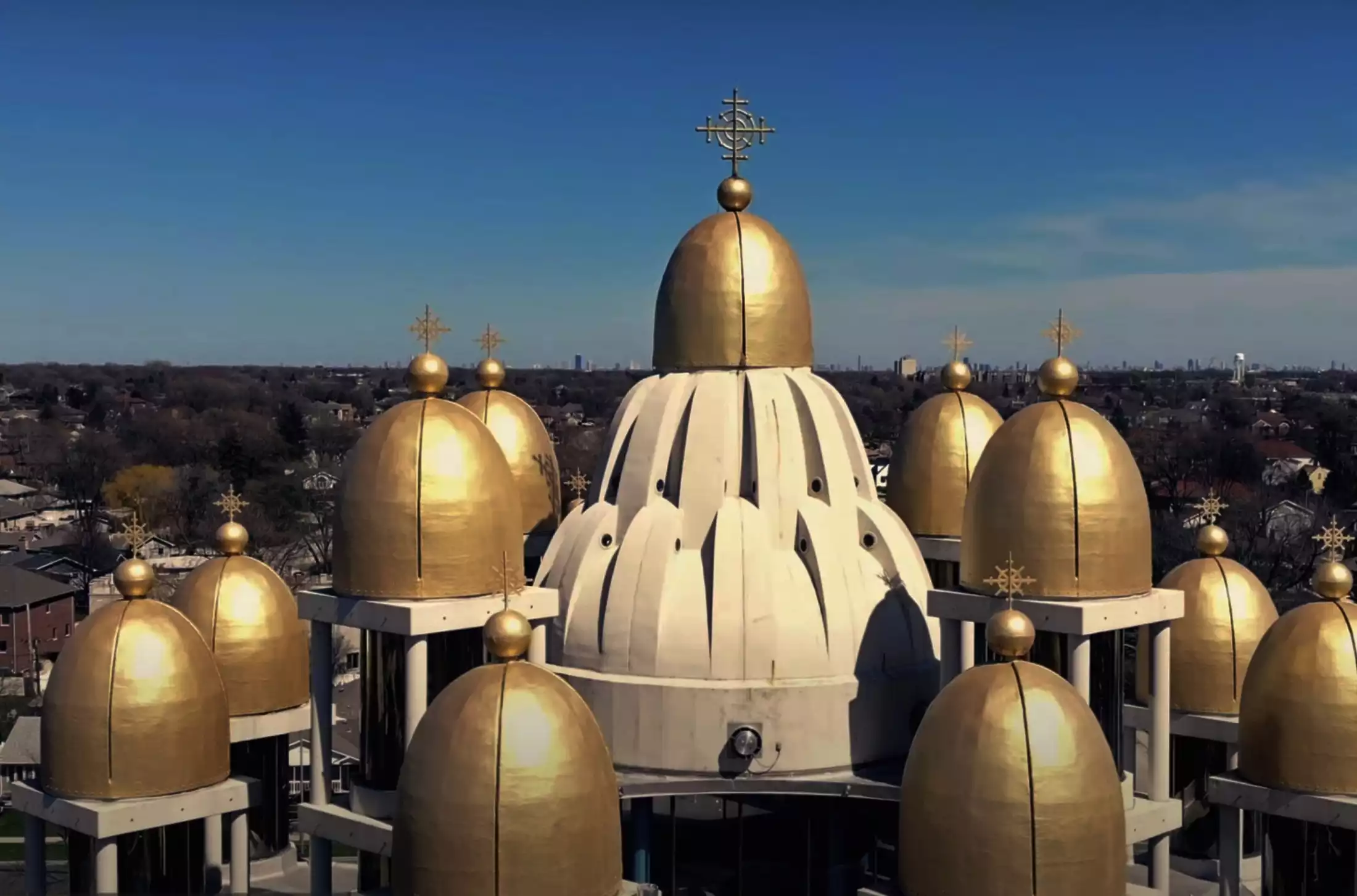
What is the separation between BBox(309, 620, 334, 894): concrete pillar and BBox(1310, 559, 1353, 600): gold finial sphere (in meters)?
15.0

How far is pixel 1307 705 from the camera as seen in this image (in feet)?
67.3

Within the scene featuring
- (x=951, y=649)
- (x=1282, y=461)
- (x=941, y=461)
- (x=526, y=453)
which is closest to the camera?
(x=951, y=649)

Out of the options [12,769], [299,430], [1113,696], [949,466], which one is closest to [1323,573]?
[1113,696]

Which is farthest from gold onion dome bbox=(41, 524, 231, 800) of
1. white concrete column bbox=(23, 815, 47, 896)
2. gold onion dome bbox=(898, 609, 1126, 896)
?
gold onion dome bbox=(898, 609, 1126, 896)

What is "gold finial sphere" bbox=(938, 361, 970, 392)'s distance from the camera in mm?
29656

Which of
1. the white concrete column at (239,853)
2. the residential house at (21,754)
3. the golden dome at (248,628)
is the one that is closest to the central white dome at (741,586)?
the golden dome at (248,628)

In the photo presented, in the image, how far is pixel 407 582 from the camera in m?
21.7

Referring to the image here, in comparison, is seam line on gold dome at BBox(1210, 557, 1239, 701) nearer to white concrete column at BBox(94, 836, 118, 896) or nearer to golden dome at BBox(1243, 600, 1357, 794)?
golden dome at BBox(1243, 600, 1357, 794)

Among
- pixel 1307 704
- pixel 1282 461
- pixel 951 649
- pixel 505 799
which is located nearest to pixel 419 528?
pixel 505 799

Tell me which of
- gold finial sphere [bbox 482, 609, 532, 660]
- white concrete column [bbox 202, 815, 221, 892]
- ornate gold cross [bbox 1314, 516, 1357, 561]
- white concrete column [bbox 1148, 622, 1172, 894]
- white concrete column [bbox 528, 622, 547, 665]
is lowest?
white concrete column [bbox 202, 815, 221, 892]

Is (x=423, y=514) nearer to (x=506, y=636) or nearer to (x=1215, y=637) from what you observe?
(x=506, y=636)

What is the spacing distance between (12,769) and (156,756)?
2355 centimetres

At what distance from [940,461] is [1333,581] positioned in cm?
855

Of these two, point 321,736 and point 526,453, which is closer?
point 321,736
